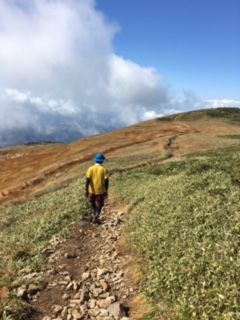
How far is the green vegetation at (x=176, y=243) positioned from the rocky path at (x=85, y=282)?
627mm

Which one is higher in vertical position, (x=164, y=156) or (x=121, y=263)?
(x=164, y=156)

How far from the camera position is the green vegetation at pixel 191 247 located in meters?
9.17

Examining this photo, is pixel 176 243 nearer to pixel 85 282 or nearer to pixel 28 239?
pixel 85 282

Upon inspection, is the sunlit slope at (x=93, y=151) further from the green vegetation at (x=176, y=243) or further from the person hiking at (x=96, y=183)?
the person hiking at (x=96, y=183)

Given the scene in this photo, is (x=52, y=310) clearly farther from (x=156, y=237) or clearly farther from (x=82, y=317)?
(x=156, y=237)

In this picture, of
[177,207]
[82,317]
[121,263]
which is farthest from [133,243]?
[82,317]

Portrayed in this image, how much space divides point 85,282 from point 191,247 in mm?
3918

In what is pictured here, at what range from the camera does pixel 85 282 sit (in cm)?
1264

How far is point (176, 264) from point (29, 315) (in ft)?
15.3

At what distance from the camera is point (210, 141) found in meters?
63.8

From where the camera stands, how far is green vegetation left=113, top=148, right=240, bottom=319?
30.1ft

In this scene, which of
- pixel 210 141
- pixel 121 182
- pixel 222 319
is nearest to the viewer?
pixel 222 319

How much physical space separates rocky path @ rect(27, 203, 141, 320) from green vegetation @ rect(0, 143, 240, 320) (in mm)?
627

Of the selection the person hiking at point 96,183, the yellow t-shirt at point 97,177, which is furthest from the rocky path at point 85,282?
the yellow t-shirt at point 97,177
